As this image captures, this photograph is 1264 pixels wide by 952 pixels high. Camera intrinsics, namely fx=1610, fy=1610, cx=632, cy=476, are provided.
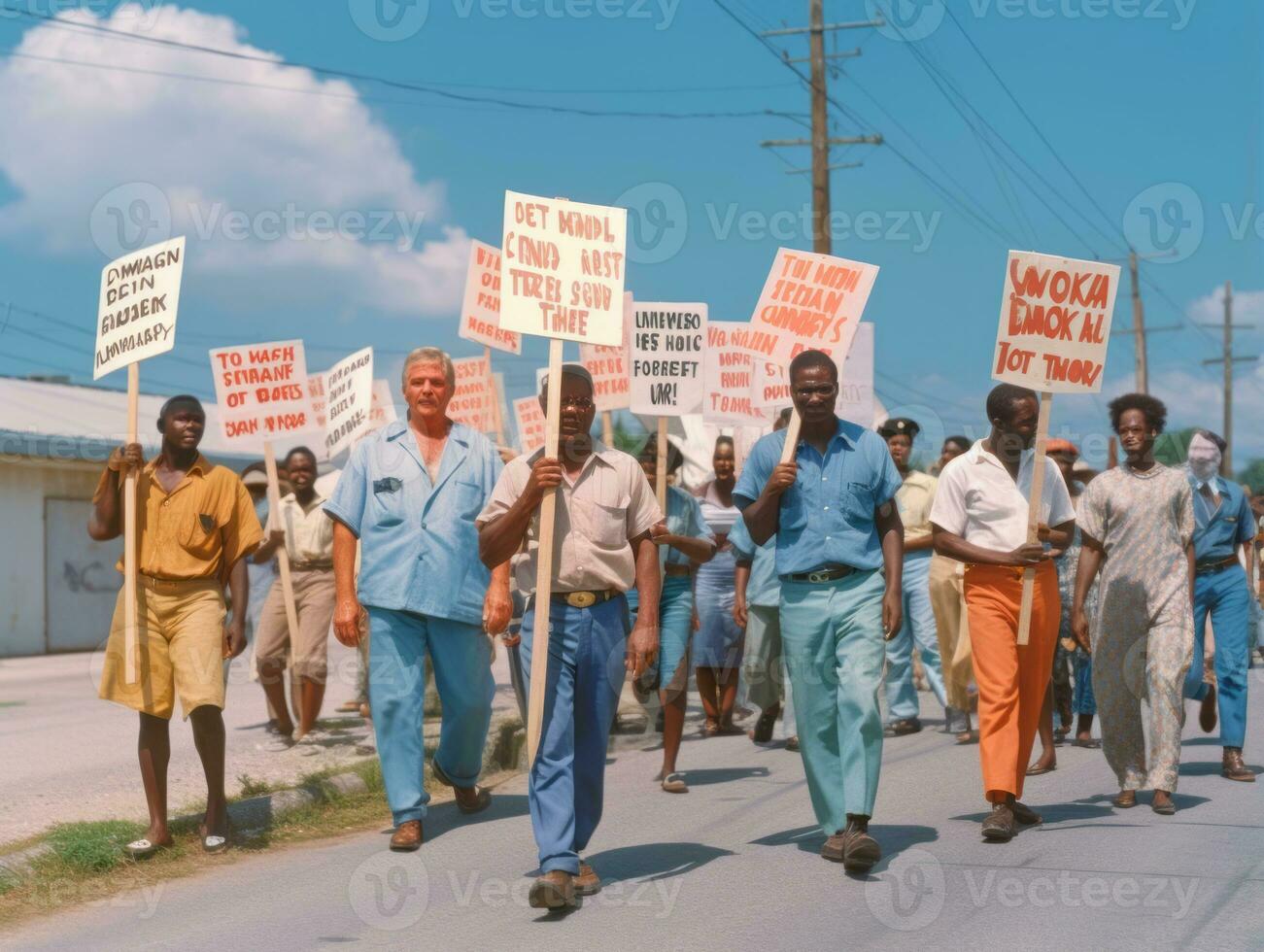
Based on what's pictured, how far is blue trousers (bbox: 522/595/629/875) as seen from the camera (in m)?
6.25

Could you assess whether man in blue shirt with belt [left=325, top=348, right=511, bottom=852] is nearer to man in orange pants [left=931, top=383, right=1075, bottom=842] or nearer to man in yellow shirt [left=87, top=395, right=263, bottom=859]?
man in yellow shirt [left=87, top=395, right=263, bottom=859]

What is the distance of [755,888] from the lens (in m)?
6.32

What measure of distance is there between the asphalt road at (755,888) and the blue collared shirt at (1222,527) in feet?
5.20

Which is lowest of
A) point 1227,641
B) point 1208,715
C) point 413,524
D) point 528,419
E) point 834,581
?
point 1208,715

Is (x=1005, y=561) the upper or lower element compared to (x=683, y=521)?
lower

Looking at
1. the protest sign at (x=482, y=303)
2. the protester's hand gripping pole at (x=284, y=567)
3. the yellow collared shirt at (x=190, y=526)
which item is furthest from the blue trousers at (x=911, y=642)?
the yellow collared shirt at (x=190, y=526)

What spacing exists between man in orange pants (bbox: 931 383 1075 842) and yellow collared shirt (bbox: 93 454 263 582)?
3339 millimetres

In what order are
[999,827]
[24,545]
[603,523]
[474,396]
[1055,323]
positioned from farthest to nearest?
[24,545] → [474,396] → [1055,323] → [999,827] → [603,523]

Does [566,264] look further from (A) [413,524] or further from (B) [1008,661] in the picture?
(B) [1008,661]

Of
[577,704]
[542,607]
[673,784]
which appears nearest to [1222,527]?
[673,784]

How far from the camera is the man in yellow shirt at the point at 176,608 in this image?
23.8 feet

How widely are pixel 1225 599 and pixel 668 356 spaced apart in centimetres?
477
